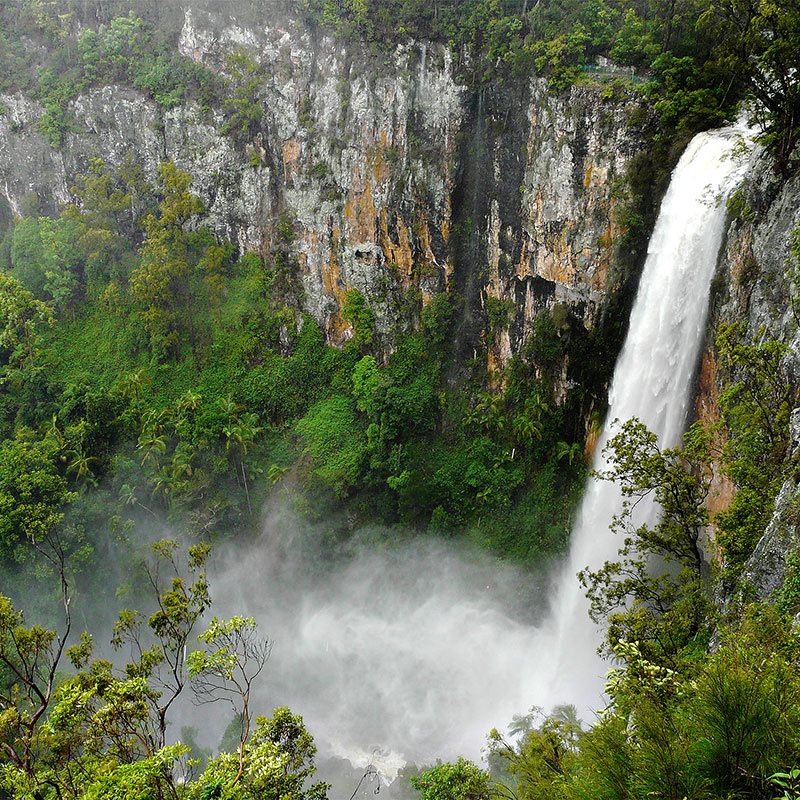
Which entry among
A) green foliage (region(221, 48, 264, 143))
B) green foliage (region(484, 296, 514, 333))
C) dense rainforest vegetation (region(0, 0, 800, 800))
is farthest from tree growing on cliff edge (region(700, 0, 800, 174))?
green foliage (region(221, 48, 264, 143))

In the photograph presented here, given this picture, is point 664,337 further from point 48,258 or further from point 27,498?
point 48,258

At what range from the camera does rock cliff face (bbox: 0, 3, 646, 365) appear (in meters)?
16.7

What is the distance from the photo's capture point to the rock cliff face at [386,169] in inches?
657

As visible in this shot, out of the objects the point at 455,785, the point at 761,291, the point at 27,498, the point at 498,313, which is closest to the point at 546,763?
the point at 455,785

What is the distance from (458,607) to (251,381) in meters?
11.4

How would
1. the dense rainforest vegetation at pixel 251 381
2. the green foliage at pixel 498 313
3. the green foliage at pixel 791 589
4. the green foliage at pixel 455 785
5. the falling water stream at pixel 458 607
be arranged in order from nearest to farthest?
the green foliage at pixel 791 589
the green foliage at pixel 455 785
the falling water stream at pixel 458 607
the dense rainforest vegetation at pixel 251 381
the green foliage at pixel 498 313

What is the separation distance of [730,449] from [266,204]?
19.4 m

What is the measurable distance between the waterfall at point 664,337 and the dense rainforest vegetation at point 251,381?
0.86 meters

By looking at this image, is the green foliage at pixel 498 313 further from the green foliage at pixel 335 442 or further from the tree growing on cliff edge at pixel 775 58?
the tree growing on cliff edge at pixel 775 58

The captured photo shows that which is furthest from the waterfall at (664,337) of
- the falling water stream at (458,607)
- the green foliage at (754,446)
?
the green foliage at (754,446)

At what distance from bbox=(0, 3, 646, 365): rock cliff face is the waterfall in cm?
239

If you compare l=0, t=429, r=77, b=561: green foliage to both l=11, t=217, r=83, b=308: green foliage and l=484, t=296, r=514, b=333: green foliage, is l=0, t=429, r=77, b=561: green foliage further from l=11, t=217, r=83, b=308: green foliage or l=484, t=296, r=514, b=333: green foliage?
l=484, t=296, r=514, b=333: green foliage

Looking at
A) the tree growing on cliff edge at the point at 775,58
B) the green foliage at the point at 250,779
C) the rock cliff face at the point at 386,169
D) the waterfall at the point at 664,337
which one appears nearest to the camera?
the green foliage at the point at 250,779

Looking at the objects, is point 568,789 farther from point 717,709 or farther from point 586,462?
point 586,462
